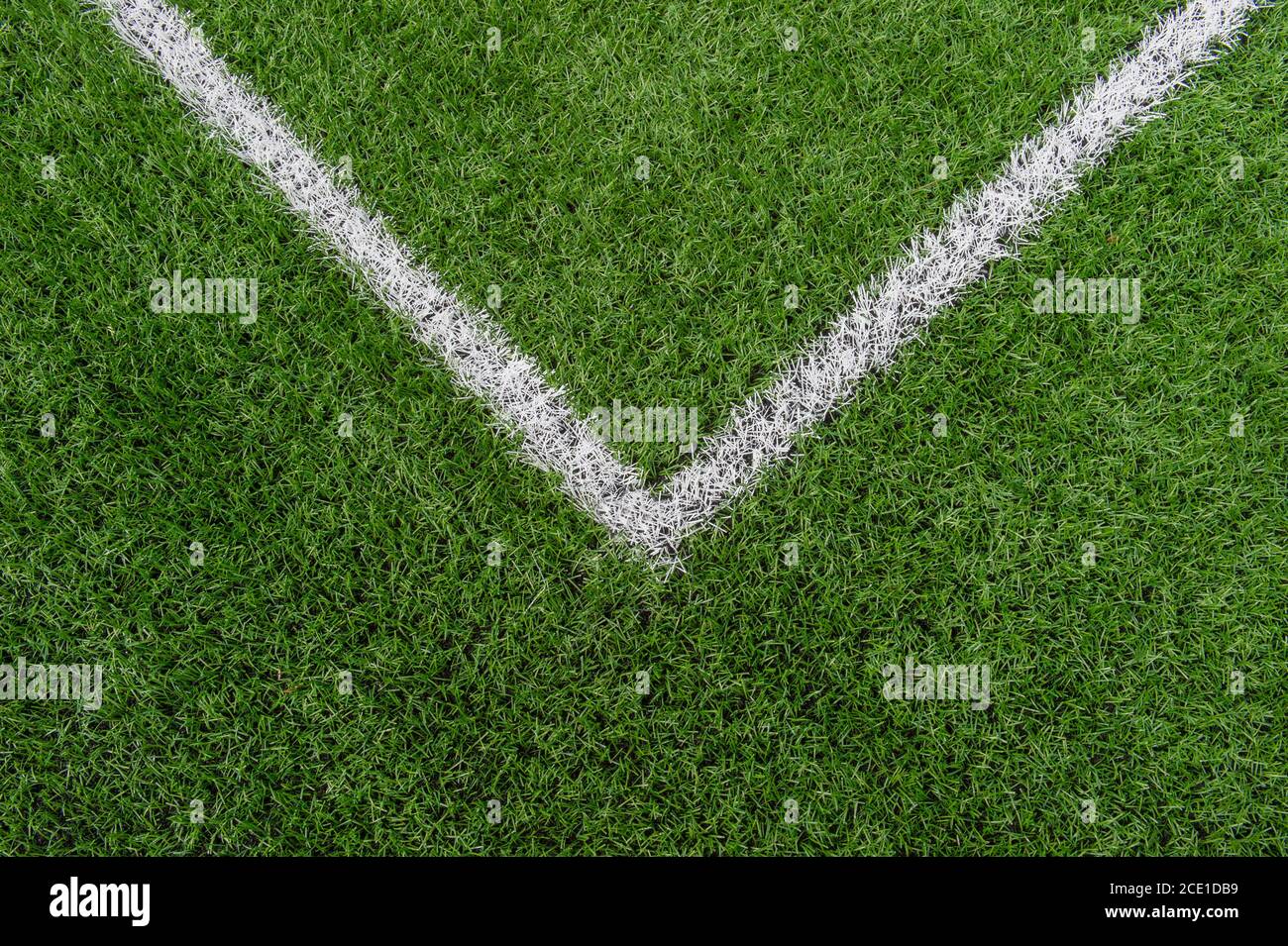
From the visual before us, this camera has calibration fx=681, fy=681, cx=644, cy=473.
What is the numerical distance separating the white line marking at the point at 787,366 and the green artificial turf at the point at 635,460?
2.9 inches

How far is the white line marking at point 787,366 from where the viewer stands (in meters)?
2.26

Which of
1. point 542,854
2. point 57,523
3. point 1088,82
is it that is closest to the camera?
point 542,854

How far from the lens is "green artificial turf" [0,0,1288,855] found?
2162mm

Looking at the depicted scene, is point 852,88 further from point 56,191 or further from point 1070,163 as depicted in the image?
point 56,191

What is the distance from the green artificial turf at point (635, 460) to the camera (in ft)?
7.09

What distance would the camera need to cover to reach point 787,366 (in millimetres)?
2312

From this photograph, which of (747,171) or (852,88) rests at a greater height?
(852,88)

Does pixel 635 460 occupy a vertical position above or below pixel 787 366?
below

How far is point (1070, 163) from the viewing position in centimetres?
239

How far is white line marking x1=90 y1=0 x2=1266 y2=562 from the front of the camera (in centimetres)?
226

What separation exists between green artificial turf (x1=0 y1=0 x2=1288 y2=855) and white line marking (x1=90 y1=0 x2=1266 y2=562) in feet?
0.24

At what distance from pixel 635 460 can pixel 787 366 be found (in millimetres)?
608

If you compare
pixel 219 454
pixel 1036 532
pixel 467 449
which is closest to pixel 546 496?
pixel 467 449

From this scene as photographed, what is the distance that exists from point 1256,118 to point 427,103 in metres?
2.91
